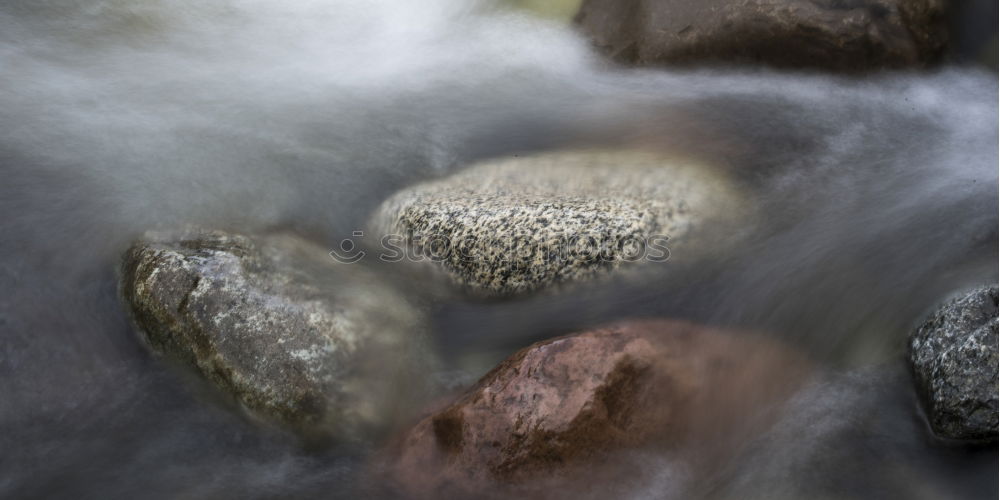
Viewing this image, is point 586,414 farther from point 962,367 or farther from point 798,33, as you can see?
point 798,33

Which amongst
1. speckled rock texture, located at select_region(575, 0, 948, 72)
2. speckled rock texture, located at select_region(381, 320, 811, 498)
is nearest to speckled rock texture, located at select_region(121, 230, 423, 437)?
speckled rock texture, located at select_region(381, 320, 811, 498)

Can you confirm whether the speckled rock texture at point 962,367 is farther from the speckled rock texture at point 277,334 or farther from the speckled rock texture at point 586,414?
the speckled rock texture at point 277,334

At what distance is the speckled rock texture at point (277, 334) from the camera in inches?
176

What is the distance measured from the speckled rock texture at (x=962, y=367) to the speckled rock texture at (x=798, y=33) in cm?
275

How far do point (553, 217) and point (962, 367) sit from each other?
226 cm

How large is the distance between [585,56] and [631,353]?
3.45 metres

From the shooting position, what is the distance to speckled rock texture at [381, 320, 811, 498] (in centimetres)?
405

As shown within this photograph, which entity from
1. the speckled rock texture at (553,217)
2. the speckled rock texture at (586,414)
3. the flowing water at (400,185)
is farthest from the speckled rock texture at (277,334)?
the speckled rock texture at (553,217)

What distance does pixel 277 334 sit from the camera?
4.55 meters

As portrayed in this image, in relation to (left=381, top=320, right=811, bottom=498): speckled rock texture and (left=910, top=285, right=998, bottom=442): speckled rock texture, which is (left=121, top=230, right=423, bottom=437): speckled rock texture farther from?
(left=910, top=285, right=998, bottom=442): speckled rock texture

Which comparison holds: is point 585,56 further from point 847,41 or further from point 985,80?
point 985,80

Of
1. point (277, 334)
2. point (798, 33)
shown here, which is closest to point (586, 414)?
point (277, 334)

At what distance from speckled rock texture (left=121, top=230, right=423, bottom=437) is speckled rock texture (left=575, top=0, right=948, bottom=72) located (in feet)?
10.8

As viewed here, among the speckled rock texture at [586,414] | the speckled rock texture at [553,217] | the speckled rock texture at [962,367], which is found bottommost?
the speckled rock texture at [962,367]
